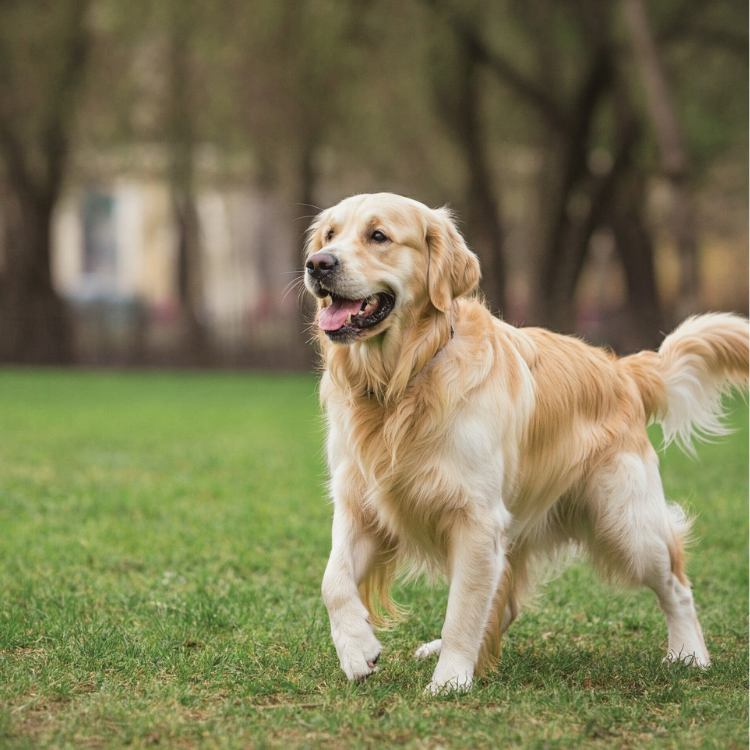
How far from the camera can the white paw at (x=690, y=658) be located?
4.05 metres

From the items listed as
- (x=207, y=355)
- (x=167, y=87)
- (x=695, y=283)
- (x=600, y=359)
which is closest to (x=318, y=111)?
(x=167, y=87)

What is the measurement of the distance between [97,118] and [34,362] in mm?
6232

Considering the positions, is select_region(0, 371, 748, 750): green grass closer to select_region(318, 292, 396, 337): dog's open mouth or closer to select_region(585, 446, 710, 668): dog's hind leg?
select_region(585, 446, 710, 668): dog's hind leg

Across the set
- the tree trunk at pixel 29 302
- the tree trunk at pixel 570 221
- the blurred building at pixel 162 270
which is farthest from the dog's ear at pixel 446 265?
the tree trunk at pixel 29 302

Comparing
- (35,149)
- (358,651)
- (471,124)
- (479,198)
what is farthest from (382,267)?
(35,149)

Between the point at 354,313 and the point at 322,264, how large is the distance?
0.23 metres

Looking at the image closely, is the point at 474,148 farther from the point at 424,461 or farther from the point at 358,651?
the point at 358,651

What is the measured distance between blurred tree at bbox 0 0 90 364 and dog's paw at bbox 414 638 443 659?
1982 centimetres

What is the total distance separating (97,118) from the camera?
74.9ft

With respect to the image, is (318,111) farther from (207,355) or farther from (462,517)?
(462,517)

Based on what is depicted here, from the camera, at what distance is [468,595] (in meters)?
3.68

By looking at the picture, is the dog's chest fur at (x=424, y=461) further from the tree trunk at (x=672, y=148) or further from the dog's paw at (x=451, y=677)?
the tree trunk at (x=672, y=148)

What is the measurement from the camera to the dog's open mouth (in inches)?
151

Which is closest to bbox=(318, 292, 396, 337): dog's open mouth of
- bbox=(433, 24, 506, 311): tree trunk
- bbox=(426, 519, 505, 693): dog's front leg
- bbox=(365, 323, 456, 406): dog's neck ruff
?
bbox=(365, 323, 456, 406): dog's neck ruff
